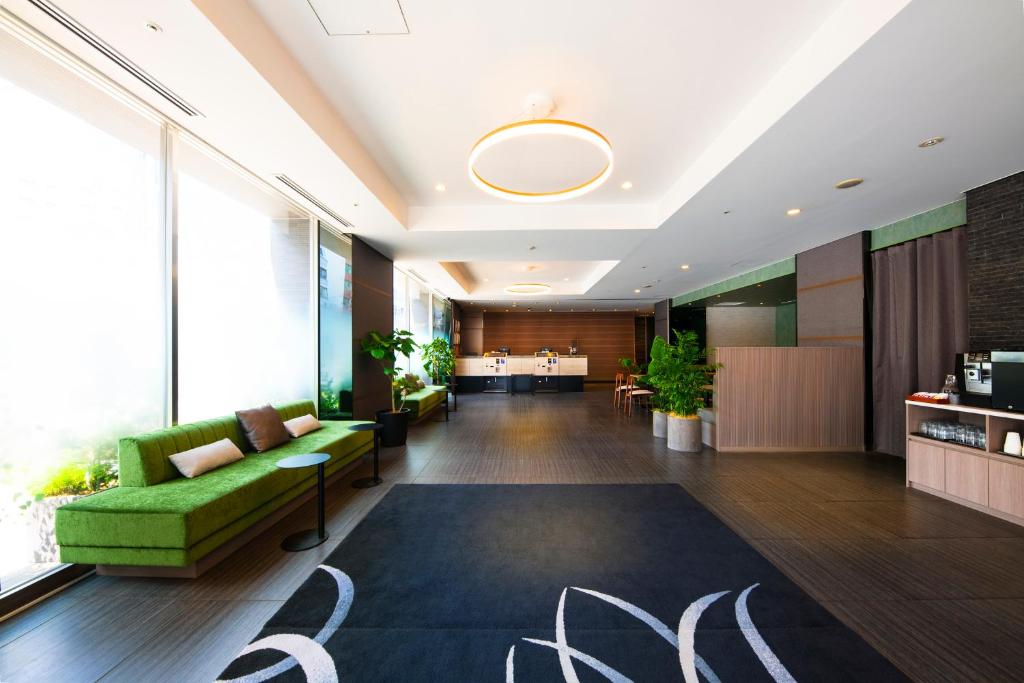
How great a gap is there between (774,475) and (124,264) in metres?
7.03

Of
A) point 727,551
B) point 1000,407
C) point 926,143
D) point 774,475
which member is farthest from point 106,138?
point 1000,407

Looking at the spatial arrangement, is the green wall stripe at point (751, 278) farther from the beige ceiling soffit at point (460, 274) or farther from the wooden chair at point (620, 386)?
the beige ceiling soffit at point (460, 274)

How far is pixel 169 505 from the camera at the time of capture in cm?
246

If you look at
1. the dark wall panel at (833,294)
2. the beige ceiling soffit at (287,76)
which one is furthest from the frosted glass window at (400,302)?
the dark wall panel at (833,294)

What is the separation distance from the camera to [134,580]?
99.0 inches

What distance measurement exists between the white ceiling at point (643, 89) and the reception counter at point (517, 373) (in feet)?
29.9

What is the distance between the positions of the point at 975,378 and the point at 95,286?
317 inches

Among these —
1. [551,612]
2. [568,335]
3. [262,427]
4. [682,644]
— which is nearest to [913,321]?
[682,644]

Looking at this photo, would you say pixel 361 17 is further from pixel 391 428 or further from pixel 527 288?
pixel 527 288

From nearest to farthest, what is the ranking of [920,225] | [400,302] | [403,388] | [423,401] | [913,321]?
[920,225] < [913,321] < [403,388] < [423,401] < [400,302]

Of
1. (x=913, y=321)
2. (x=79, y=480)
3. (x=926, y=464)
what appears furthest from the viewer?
(x=913, y=321)

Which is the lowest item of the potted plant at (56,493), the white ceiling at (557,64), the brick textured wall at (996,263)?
the potted plant at (56,493)

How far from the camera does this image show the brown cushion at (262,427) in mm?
3797

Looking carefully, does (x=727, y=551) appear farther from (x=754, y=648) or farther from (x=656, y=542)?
(x=754, y=648)
